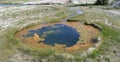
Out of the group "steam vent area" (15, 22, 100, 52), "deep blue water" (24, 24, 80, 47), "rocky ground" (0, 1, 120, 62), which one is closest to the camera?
"rocky ground" (0, 1, 120, 62)

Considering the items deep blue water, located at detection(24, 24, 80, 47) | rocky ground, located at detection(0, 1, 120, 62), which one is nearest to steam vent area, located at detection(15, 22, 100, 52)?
deep blue water, located at detection(24, 24, 80, 47)

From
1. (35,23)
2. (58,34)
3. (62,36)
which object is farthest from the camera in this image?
(35,23)

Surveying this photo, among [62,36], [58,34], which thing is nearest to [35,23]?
[58,34]

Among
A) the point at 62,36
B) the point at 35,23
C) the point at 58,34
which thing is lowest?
the point at 62,36

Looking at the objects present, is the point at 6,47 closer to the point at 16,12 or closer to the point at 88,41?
the point at 88,41

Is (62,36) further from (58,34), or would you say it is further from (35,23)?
(35,23)

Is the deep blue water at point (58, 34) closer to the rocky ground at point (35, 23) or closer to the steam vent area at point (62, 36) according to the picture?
the steam vent area at point (62, 36)

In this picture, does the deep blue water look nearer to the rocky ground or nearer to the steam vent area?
the steam vent area

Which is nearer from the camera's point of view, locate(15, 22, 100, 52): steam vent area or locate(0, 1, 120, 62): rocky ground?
locate(0, 1, 120, 62): rocky ground
